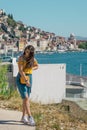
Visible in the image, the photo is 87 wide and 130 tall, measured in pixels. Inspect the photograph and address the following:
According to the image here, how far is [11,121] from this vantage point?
7918 mm

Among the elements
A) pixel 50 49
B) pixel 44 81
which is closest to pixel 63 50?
pixel 50 49

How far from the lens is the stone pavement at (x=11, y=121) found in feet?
24.7

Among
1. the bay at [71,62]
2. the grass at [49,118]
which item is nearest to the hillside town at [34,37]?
the bay at [71,62]

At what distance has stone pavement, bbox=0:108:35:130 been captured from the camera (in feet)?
24.7

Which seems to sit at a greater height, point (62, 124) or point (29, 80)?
point (29, 80)

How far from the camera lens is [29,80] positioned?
25.4ft

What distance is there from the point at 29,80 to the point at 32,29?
6063 inches

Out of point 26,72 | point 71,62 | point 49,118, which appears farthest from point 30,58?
point 71,62

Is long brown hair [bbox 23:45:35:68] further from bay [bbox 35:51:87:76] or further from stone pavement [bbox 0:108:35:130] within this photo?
bay [bbox 35:51:87:76]

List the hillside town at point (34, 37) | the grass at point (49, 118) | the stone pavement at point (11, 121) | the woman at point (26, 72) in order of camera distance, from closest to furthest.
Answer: the stone pavement at point (11, 121)
the woman at point (26, 72)
the grass at point (49, 118)
the hillside town at point (34, 37)

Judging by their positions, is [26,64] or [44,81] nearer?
[26,64]

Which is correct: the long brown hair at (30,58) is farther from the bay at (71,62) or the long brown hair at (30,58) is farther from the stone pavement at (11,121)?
the bay at (71,62)

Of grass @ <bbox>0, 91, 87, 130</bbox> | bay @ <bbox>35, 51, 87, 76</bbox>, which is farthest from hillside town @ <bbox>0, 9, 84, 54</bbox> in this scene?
grass @ <bbox>0, 91, 87, 130</bbox>

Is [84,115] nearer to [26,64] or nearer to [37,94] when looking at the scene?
[26,64]
